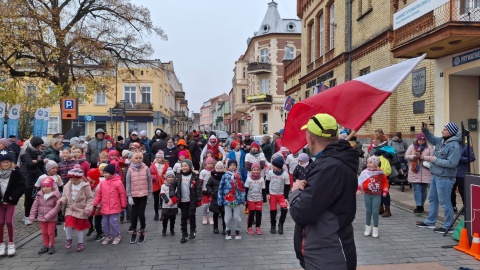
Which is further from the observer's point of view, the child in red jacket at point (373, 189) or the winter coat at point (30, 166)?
the winter coat at point (30, 166)

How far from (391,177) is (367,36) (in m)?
8.05

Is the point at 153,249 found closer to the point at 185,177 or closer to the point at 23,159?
the point at 185,177

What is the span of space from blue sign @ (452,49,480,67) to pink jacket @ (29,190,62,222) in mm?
10268

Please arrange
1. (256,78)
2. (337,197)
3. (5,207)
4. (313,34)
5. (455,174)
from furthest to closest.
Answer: (256,78) → (313,34) → (455,174) → (5,207) → (337,197)

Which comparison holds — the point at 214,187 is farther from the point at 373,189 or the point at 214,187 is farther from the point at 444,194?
the point at 444,194

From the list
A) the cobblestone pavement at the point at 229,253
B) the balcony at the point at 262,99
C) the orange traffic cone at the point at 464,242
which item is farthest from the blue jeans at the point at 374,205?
the balcony at the point at 262,99

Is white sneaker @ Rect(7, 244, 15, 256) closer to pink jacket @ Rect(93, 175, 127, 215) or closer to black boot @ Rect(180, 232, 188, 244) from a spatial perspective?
pink jacket @ Rect(93, 175, 127, 215)

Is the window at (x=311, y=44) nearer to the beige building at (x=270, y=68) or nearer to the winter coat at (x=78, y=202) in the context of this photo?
the winter coat at (x=78, y=202)

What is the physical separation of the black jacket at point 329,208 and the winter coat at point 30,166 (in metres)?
7.57

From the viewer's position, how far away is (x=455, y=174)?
23.4ft

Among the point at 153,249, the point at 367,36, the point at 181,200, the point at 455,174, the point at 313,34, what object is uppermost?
the point at 313,34

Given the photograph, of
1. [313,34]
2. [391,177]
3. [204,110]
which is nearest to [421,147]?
[391,177]

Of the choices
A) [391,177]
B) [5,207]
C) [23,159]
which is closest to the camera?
[5,207]

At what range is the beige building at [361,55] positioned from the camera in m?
12.4
